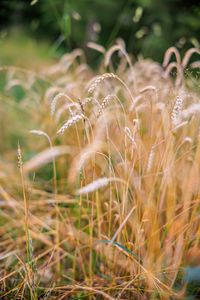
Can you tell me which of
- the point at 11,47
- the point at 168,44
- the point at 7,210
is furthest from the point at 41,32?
the point at 7,210

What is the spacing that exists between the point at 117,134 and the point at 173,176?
515mm

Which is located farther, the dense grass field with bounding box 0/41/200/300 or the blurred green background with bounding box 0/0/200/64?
the blurred green background with bounding box 0/0/200/64

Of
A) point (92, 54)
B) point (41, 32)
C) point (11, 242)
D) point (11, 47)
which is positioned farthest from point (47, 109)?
point (11, 47)

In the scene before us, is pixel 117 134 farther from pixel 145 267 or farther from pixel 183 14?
pixel 183 14

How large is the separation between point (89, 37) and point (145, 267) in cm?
623

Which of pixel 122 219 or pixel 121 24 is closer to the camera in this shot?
pixel 122 219

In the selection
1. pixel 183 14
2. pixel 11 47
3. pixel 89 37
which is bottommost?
pixel 11 47

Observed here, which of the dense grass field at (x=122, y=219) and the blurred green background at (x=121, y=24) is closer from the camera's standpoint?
the dense grass field at (x=122, y=219)

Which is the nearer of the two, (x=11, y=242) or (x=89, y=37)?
(x=11, y=242)

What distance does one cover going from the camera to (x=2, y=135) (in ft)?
10.5

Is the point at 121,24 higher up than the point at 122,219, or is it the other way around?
the point at 122,219

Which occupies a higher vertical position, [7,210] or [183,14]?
[183,14]


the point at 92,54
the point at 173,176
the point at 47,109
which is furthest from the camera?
the point at 92,54

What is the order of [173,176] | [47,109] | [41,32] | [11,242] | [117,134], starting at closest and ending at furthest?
[173,176], [11,242], [117,134], [47,109], [41,32]
